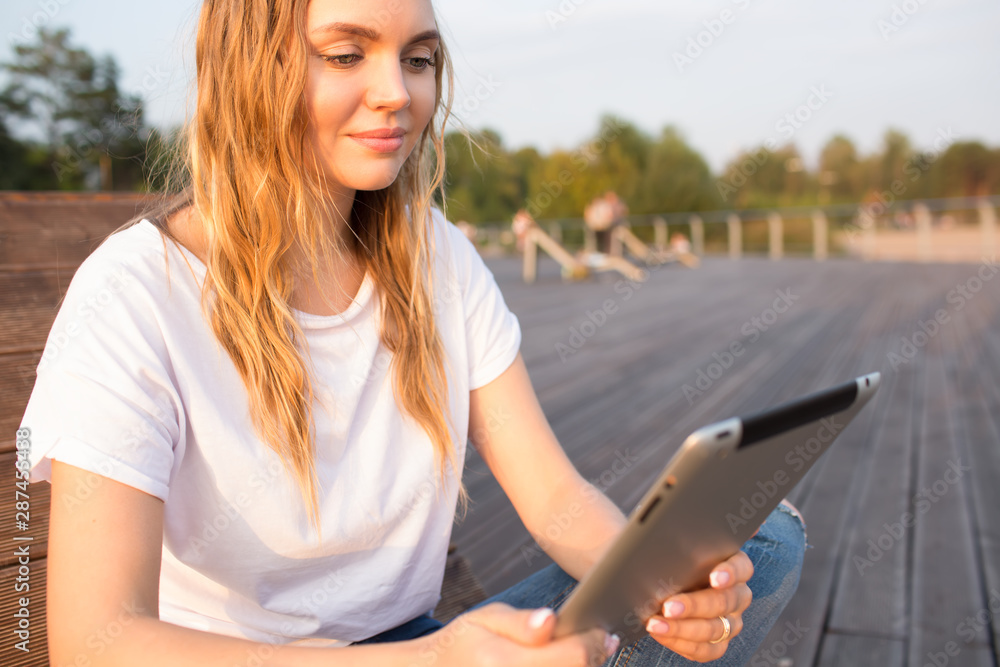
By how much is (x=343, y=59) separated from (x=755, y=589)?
86cm

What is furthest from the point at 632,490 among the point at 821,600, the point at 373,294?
the point at 373,294

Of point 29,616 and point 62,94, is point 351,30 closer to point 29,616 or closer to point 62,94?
Answer: point 29,616

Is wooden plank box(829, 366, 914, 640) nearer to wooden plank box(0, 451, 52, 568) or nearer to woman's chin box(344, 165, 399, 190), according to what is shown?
woman's chin box(344, 165, 399, 190)

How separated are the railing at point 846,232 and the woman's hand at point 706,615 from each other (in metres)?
11.1

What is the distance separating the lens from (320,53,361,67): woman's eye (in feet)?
2.94

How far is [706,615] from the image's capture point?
0.79 m

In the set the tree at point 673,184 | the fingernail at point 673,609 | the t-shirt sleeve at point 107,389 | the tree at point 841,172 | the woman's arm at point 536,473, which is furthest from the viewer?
the tree at point 841,172

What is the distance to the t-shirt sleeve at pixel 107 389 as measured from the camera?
0.66 m

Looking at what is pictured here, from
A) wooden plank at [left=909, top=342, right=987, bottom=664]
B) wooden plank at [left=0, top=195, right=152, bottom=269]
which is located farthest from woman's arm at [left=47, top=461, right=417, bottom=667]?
wooden plank at [left=909, top=342, right=987, bottom=664]

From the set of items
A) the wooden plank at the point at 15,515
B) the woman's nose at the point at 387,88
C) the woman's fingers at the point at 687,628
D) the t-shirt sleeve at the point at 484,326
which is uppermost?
the woman's nose at the point at 387,88

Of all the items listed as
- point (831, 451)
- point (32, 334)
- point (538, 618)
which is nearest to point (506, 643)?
point (538, 618)

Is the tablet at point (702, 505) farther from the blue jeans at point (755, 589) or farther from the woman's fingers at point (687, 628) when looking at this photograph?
the blue jeans at point (755, 589)

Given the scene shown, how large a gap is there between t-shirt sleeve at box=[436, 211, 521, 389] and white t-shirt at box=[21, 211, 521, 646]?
0.04 feet

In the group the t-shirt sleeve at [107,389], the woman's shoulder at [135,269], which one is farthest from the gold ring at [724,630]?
the woman's shoulder at [135,269]
